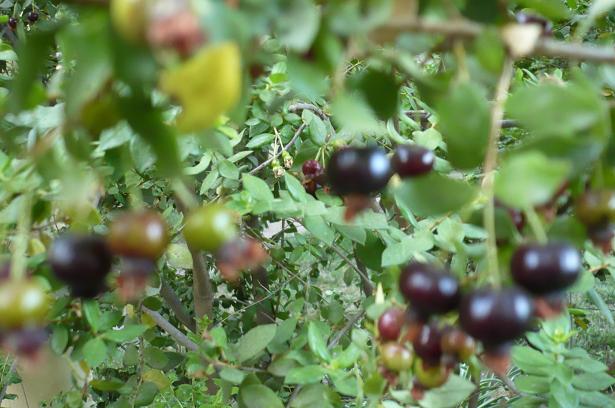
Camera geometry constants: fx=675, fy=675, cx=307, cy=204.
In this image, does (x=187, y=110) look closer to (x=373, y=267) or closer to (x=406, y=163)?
(x=406, y=163)

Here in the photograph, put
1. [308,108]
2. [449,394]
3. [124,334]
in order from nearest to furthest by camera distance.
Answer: [449,394] < [124,334] < [308,108]

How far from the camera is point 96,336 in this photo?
94 cm

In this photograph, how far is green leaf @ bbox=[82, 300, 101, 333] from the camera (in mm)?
908

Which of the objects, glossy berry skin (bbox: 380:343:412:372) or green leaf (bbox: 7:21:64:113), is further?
glossy berry skin (bbox: 380:343:412:372)

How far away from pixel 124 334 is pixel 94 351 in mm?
79

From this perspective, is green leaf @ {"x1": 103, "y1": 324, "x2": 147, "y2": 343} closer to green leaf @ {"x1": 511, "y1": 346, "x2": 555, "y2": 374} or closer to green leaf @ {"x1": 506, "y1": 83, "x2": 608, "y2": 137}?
green leaf @ {"x1": 511, "y1": 346, "x2": 555, "y2": 374}

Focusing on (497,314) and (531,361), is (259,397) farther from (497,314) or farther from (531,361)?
(497,314)

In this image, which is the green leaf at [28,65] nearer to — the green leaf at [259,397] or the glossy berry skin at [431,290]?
the glossy berry skin at [431,290]

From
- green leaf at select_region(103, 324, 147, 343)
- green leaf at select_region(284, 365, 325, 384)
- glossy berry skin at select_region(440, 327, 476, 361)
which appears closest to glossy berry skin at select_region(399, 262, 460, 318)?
glossy berry skin at select_region(440, 327, 476, 361)

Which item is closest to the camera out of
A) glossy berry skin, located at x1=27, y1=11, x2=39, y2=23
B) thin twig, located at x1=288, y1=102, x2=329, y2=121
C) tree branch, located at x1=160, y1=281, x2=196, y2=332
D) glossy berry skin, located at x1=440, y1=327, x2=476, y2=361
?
glossy berry skin, located at x1=440, y1=327, x2=476, y2=361

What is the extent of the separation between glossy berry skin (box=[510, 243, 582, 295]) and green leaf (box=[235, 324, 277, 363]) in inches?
25.5

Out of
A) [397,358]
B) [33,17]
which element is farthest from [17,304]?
[33,17]

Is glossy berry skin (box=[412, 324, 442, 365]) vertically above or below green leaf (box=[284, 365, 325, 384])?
above

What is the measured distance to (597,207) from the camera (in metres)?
0.46
